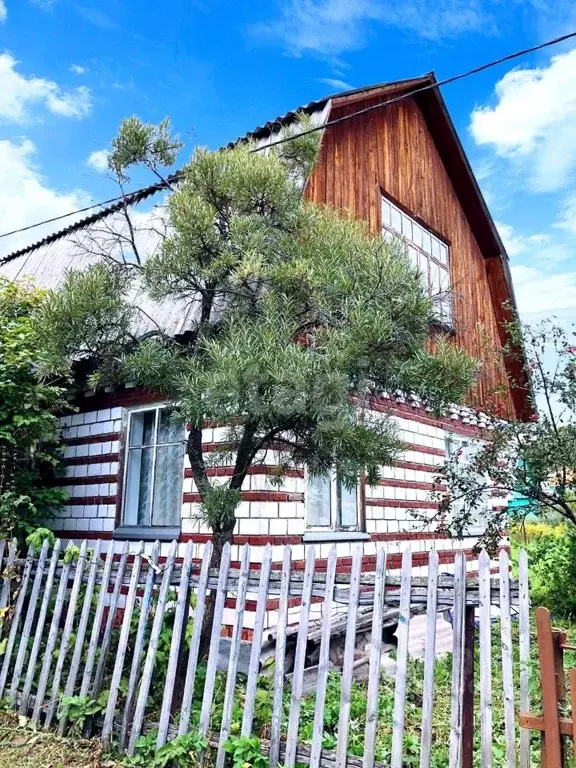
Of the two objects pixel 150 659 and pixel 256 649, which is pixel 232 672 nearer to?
pixel 256 649

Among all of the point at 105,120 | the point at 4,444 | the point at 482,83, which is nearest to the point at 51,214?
the point at 105,120

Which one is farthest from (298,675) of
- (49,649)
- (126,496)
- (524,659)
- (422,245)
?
(422,245)

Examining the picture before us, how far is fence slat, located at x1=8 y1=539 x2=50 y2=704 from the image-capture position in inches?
199

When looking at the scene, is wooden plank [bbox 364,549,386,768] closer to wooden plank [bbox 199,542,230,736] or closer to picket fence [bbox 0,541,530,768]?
picket fence [bbox 0,541,530,768]

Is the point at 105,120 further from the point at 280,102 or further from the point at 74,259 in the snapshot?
the point at 74,259

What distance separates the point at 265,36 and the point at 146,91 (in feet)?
4.83

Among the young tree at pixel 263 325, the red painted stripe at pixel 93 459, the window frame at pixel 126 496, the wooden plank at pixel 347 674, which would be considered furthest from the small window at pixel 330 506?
the wooden plank at pixel 347 674

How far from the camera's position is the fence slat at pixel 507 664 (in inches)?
122

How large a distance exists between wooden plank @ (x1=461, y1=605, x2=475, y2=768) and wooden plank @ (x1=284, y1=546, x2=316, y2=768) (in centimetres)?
94

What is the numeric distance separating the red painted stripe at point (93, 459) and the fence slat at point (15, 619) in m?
2.75

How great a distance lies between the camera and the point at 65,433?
8977 mm

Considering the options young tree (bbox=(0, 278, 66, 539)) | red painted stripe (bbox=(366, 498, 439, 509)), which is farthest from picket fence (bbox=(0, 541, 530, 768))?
red painted stripe (bbox=(366, 498, 439, 509))

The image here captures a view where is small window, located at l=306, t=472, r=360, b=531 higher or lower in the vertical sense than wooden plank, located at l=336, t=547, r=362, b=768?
higher

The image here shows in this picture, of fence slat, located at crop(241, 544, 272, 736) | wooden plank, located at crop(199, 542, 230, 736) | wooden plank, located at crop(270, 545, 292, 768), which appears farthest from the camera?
wooden plank, located at crop(199, 542, 230, 736)
